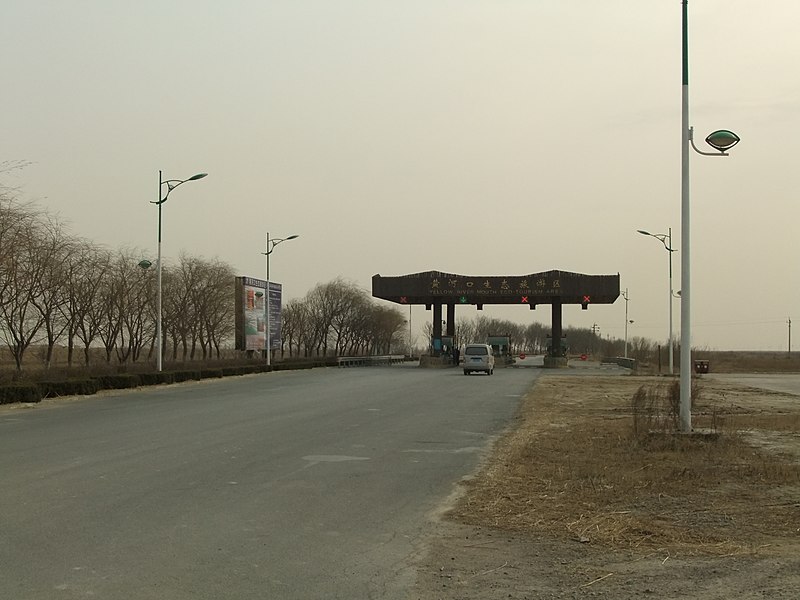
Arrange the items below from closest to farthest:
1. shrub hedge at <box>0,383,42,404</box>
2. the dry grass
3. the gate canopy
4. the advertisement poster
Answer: the dry grass → shrub hedge at <box>0,383,42,404</box> → the advertisement poster → the gate canopy

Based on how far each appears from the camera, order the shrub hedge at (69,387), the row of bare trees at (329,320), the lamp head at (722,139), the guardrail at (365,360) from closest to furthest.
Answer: the lamp head at (722,139)
the shrub hedge at (69,387)
the guardrail at (365,360)
the row of bare trees at (329,320)

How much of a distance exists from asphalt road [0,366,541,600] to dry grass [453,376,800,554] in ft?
2.77

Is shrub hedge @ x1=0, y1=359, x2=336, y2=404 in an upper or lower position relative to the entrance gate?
lower

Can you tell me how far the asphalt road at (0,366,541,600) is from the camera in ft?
20.2

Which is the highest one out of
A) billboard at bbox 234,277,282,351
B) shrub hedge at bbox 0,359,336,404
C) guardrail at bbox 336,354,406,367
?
billboard at bbox 234,277,282,351

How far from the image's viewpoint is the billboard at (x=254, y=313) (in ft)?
178

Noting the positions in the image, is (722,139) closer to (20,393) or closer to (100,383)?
(20,393)

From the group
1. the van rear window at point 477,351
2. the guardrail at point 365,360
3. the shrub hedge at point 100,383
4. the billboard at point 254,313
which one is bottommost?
the guardrail at point 365,360

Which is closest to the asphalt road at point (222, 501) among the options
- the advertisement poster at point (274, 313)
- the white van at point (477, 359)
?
the white van at point (477, 359)

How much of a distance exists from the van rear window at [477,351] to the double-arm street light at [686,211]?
36.7m

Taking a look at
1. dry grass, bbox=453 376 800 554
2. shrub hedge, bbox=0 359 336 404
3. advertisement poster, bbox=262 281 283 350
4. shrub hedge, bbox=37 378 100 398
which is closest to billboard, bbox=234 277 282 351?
advertisement poster, bbox=262 281 283 350

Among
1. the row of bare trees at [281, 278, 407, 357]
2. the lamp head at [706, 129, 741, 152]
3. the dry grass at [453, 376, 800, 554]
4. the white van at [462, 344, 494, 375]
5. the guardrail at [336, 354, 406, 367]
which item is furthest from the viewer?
the row of bare trees at [281, 278, 407, 357]

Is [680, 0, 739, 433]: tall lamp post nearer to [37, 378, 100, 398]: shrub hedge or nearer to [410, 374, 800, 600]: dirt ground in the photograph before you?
[410, 374, 800, 600]: dirt ground

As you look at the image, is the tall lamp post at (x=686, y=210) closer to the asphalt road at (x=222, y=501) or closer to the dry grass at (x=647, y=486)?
the dry grass at (x=647, y=486)
